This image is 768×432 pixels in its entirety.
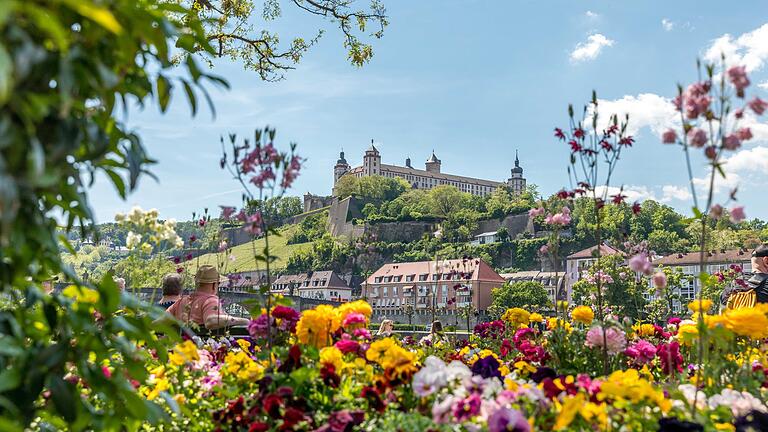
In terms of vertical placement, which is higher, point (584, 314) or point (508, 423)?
point (584, 314)

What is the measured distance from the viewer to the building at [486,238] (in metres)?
110

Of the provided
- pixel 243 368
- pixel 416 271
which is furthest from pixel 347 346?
pixel 416 271

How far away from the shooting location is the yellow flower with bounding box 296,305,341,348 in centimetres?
332

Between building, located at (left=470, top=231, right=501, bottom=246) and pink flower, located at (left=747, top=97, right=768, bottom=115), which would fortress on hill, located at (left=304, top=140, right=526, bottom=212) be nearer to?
building, located at (left=470, top=231, right=501, bottom=246)

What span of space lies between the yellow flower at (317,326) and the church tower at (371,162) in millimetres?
141613

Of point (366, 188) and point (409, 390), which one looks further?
point (366, 188)

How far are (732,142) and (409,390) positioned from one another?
1.56 metres

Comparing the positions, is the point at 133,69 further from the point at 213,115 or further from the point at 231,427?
the point at 231,427

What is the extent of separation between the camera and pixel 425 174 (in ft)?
511

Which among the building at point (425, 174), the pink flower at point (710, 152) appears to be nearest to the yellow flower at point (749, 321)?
the pink flower at point (710, 152)

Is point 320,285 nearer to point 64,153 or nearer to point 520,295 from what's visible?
point 520,295

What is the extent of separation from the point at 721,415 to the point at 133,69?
2265 millimetres

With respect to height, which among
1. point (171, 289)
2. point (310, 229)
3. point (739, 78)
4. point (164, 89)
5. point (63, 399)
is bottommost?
point (63, 399)

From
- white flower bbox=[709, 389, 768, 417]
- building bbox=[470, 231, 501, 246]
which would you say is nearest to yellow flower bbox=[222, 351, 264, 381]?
white flower bbox=[709, 389, 768, 417]
